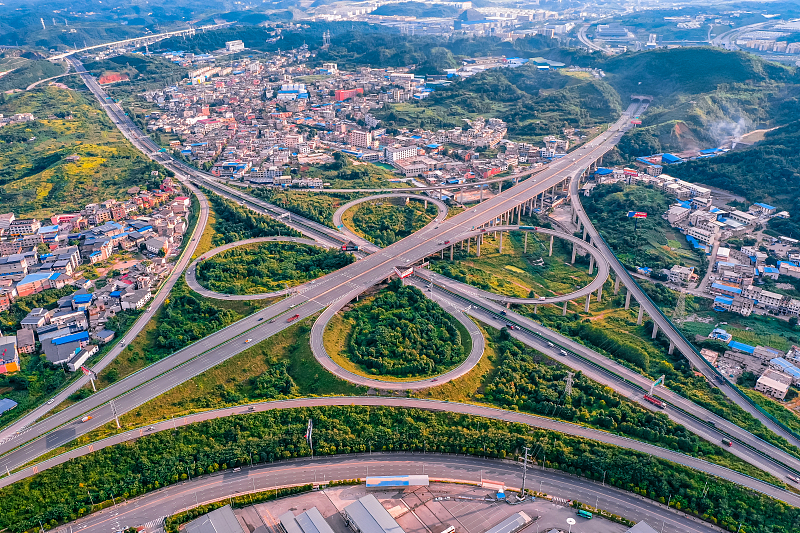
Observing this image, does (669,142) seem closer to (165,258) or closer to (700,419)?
(700,419)

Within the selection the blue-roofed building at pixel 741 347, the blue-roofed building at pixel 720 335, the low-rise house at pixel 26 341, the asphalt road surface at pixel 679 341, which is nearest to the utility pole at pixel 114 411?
the low-rise house at pixel 26 341

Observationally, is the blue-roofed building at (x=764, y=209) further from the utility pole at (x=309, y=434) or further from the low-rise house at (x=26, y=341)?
the low-rise house at (x=26, y=341)

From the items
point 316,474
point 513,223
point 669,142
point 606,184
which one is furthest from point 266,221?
point 669,142

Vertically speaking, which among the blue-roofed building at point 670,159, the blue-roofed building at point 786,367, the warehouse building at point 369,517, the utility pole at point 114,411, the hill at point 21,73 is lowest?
the blue-roofed building at point 786,367

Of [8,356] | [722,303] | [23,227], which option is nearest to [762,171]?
[722,303]

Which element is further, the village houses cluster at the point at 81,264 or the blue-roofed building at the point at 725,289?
A: the blue-roofed building at the point at 725,289

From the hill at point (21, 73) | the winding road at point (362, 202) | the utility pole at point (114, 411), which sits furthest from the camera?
the hill at point (21, 73)

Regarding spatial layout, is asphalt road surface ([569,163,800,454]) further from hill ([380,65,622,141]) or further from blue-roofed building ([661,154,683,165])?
hill ([380,65,622,141])
